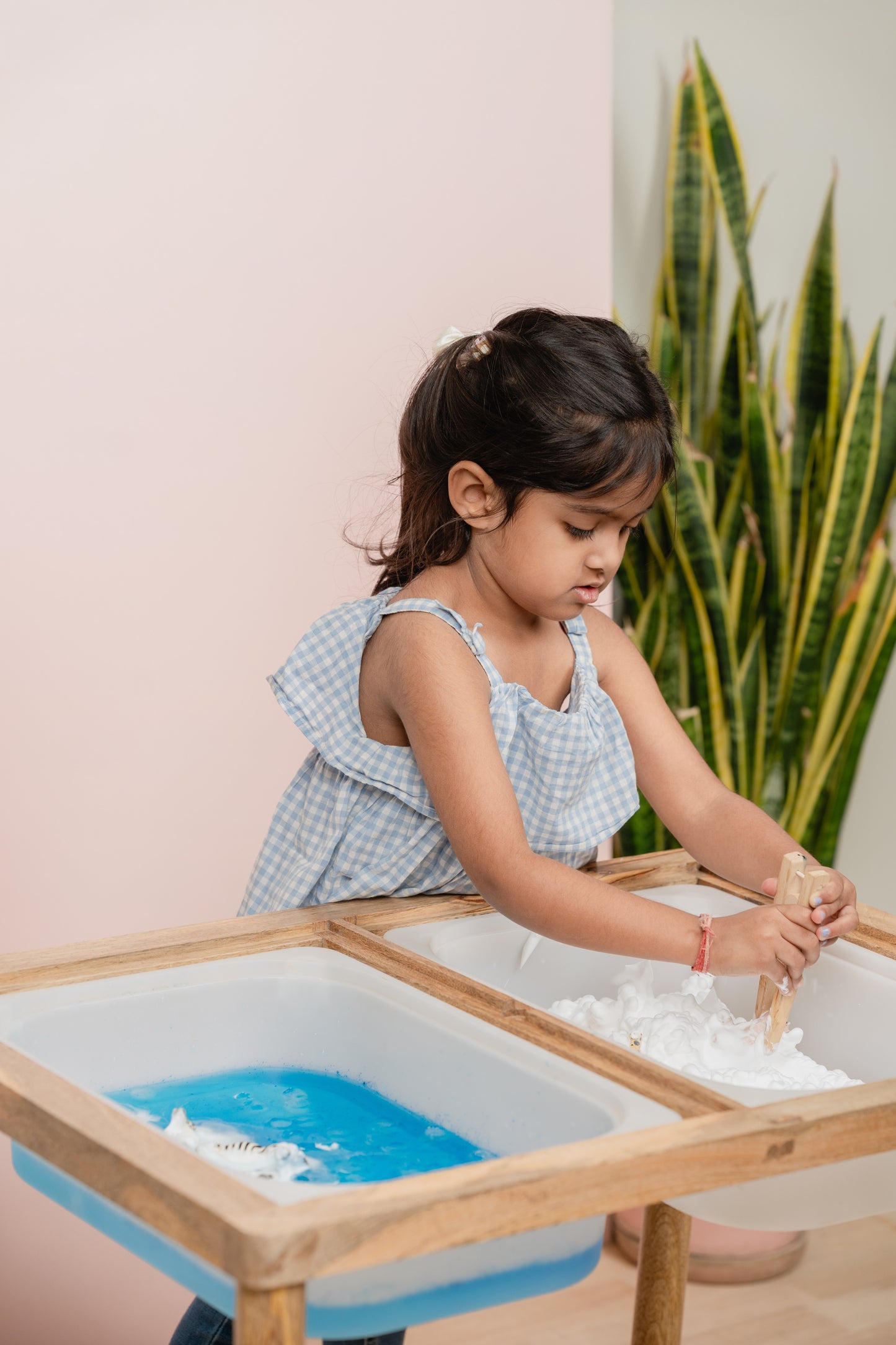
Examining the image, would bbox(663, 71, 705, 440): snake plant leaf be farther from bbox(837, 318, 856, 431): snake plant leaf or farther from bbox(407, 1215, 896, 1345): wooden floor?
bbox(407, 1215, 896, 1345): wooden floor

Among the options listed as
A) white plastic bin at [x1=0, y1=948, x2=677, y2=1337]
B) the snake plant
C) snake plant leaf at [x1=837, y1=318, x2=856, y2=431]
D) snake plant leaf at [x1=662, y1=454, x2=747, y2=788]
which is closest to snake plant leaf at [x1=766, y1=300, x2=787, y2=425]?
the snake plant

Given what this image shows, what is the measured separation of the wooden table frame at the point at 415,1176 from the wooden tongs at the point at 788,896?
244mm

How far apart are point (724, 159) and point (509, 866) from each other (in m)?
1.67

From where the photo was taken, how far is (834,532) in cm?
254

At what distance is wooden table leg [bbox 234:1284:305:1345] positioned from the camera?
66cm

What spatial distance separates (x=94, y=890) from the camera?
1.93 metres

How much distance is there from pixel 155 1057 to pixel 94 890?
2.98ft

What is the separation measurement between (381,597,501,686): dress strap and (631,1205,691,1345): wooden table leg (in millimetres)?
525

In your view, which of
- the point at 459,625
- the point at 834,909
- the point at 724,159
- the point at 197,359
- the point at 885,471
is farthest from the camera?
the point at 885,471

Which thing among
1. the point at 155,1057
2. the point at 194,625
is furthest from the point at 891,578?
the point at 155,1057

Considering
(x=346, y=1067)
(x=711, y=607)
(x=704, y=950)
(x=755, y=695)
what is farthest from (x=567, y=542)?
(x=755, y=695)

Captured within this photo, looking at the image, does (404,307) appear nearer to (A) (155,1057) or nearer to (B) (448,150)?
(B) (448,150)

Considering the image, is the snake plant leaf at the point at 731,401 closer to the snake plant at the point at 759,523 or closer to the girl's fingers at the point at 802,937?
the snake plant at the point at 759,523

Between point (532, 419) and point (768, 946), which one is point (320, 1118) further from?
point (532, 419)
